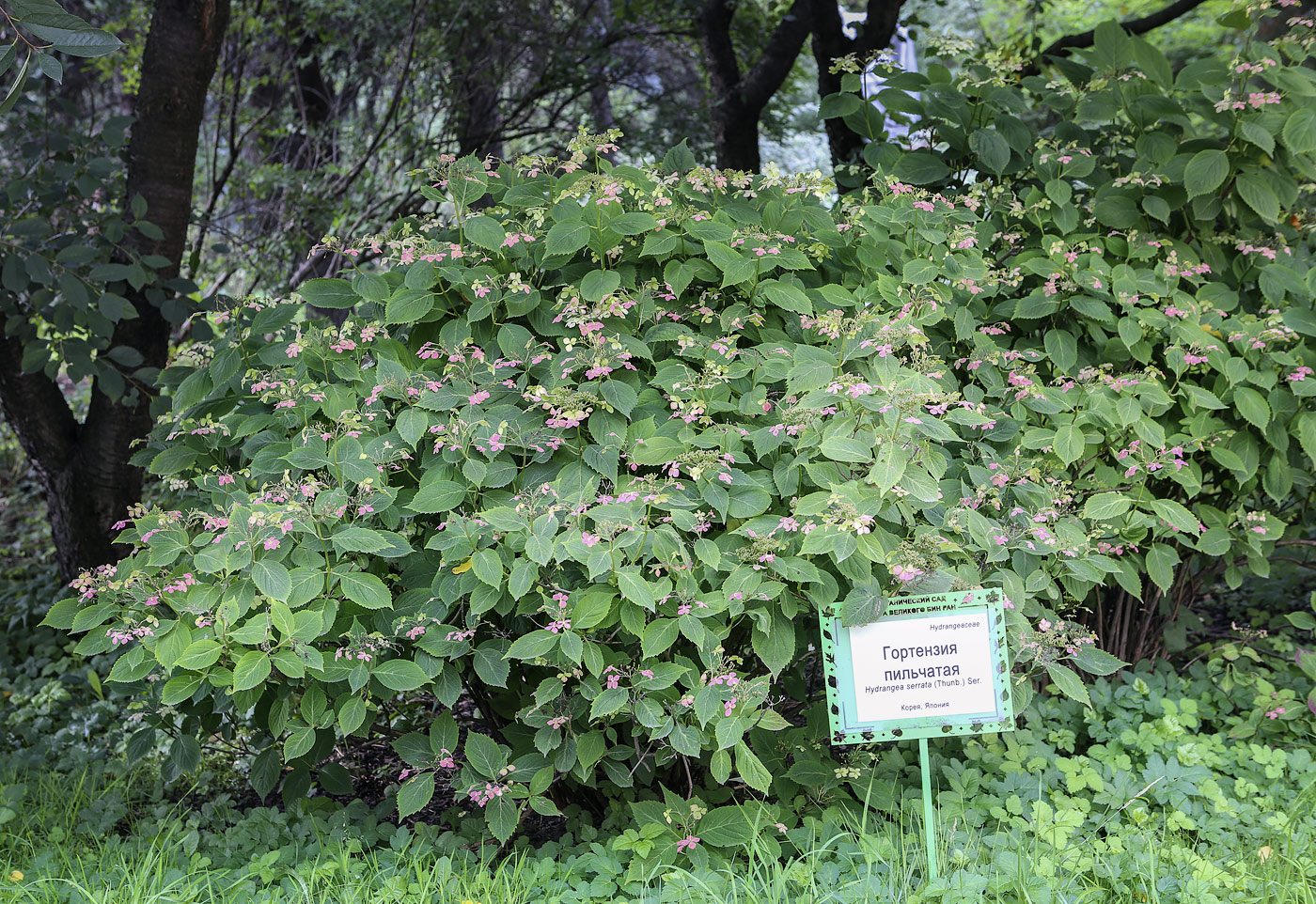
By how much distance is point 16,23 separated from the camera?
1.68 meters

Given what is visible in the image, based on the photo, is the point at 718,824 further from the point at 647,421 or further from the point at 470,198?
the point at 470,198

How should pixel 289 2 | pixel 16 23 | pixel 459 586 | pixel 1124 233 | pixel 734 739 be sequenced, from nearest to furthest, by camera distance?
pixel 16 23, pixel 734 739, pixel 459 586, pixel 1124 233, pixel 289 2

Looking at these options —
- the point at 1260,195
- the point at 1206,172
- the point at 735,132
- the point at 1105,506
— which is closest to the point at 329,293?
the point at 1105,506

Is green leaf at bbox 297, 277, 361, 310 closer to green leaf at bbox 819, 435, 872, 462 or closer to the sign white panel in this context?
green leaf at bbox 819, 435, 872, 462

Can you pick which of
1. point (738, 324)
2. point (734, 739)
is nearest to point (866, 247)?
point (738, 324)

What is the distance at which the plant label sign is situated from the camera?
1994 mm

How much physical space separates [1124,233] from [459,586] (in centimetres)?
228

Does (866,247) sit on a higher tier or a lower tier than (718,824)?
higher

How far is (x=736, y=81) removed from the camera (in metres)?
5.59

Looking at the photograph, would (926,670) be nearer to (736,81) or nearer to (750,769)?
(750,769)

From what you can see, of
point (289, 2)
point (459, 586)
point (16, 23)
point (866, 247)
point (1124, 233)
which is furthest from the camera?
point (289, 2)

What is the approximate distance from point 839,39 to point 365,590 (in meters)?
3.66

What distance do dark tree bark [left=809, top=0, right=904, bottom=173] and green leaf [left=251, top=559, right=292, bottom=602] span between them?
316cm

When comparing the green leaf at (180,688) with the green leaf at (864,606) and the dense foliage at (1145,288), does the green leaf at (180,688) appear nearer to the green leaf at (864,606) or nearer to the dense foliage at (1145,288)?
the green leaf at (864,606)
